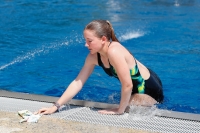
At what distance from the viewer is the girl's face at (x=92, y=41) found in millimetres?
3875

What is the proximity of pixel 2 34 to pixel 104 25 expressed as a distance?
601cm

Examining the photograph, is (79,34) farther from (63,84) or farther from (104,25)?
(104,25)

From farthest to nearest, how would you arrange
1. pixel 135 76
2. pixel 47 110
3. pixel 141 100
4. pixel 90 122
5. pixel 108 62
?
pixel 141 100
pixel 135 76
pixel 108 62
pixel 47 110
pixel 90 122

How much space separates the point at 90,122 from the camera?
12.1 ft

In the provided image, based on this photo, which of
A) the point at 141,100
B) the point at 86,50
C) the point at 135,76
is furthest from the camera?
the point at 86,50

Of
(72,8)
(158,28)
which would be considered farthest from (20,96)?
(72,8)

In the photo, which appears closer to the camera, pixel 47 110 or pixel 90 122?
pixel 90 122

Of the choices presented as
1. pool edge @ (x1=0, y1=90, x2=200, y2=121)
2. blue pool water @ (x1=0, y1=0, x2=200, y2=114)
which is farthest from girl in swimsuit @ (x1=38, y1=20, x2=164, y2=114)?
blue pool water @ (x1=0, y1=0, x2=200, y2=114)

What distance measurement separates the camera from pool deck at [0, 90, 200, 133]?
3512 mm

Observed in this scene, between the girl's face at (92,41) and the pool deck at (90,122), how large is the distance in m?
0.54

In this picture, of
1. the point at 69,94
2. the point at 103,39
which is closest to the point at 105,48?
the point at 103,39

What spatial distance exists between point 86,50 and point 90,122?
4.74 metres

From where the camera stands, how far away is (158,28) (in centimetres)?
993

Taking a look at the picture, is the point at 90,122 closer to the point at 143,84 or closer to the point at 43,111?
the point at 43,111
